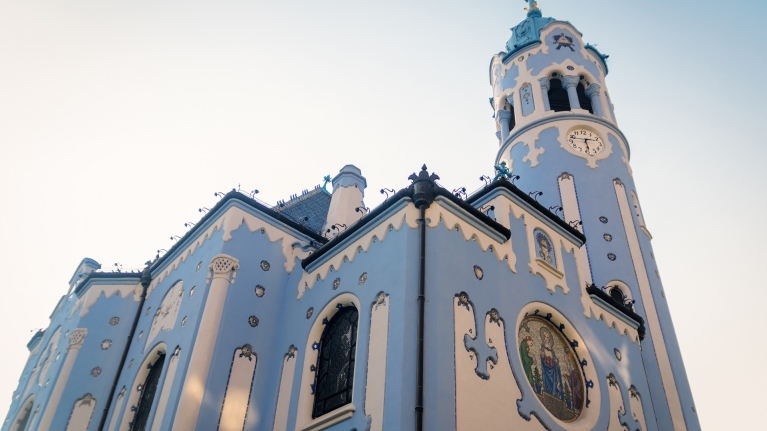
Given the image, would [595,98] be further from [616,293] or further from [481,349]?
[481,349]

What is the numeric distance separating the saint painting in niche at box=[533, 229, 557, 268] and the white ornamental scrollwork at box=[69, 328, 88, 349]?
12076 millimetres

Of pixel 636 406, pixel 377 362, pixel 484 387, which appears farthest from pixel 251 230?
pixel 636 406

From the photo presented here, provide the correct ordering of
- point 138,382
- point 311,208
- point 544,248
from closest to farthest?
point 544,248, point 138,382, point 311,208

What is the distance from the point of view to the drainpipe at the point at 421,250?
10.4 metres

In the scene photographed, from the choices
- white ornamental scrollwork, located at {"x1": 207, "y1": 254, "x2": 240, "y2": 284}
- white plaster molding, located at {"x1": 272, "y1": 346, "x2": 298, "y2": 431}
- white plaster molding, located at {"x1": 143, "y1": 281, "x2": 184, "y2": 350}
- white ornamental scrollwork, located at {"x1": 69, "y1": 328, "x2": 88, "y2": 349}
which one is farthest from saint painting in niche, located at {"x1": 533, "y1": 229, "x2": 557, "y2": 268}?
white ornamental scrollwork, located at {"x1": 69, "y1": 328, "x2": 88, "y2": 349}

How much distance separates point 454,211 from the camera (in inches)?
524

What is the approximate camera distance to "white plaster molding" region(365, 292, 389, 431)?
1085cm

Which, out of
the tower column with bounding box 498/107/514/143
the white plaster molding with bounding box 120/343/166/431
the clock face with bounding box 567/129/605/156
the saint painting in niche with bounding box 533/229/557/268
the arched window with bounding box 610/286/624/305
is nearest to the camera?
the saint painting in niche with bounding box 533/229/557/268

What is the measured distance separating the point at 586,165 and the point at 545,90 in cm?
425

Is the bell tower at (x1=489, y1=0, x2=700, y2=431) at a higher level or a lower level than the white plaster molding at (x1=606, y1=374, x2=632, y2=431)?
higher

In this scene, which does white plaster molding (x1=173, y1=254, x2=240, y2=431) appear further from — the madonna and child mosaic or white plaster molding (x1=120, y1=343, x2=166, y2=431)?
the madonna and child mosaic

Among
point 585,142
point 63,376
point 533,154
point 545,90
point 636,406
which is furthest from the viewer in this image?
point 545,90

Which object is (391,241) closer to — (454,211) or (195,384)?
(454,211)

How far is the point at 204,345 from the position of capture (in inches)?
542
